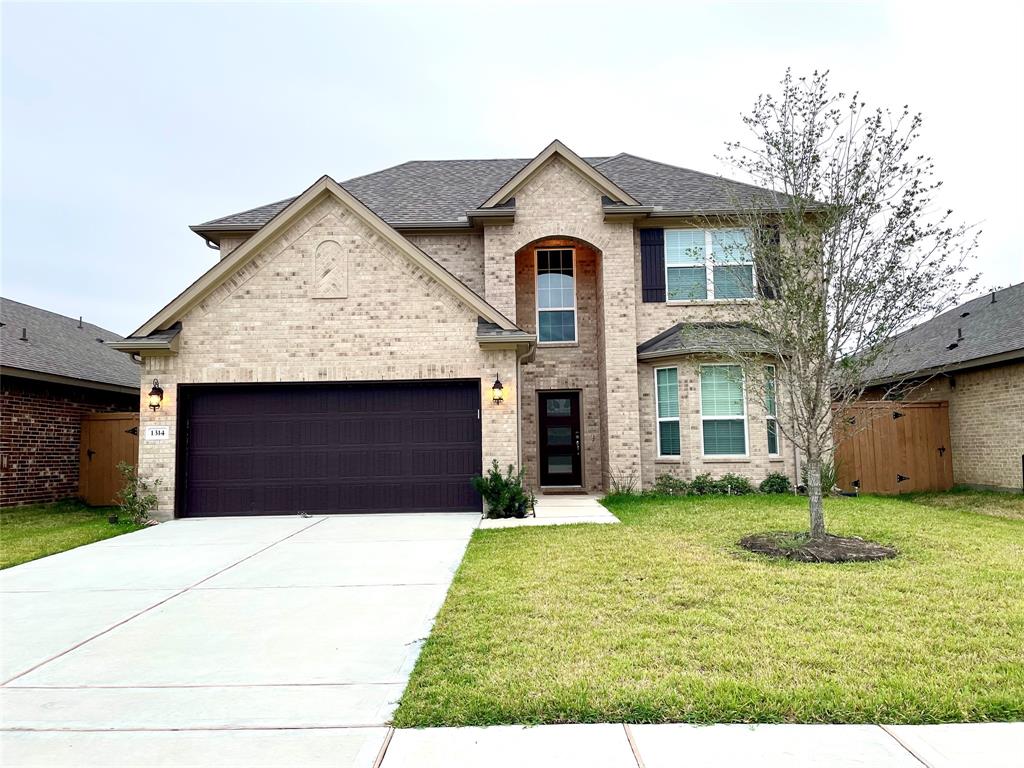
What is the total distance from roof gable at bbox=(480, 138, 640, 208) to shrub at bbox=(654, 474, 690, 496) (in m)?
6.28

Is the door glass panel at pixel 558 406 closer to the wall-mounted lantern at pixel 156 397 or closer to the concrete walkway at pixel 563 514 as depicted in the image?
the concrete walkway at pixel 563 514

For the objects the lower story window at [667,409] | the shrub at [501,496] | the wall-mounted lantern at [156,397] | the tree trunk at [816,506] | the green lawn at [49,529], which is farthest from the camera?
the lower story window at [667,409]

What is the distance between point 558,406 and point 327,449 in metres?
6.04

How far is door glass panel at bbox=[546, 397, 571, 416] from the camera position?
15.8 metres

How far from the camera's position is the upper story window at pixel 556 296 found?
15.8m

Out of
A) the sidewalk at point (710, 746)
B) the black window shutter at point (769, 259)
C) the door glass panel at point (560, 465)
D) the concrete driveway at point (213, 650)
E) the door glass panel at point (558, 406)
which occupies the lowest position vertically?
the concrete driveway at point (213, 650)

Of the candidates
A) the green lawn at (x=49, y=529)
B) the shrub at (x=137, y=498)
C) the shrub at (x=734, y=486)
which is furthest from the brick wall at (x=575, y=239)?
the green lawn at (x=49, y=529)

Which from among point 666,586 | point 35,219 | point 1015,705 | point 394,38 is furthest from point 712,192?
point 35,219

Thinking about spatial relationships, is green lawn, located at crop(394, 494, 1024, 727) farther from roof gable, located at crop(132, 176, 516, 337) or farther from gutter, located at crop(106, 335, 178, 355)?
gutter, located at crop(106, 335, 178, 355)

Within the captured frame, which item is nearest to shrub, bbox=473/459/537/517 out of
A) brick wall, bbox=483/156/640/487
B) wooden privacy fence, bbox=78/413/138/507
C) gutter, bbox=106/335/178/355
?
brick wall, bbox=483/156/640/487

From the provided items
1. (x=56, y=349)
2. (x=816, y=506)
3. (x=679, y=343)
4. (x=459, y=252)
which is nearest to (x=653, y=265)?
(x=679, y=343)

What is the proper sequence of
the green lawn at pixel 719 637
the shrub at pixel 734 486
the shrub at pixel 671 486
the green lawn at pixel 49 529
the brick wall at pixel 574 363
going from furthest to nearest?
the brick wall at pixel 574 363 → the shrub at pixel 671 486 → the shrub at pixel 734 486 → the green lawn at pixel 49 529 → the green lawn at pixel 719 637

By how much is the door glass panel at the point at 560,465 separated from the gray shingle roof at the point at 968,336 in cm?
706

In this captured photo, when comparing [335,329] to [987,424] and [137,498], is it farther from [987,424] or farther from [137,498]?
[987,424]
